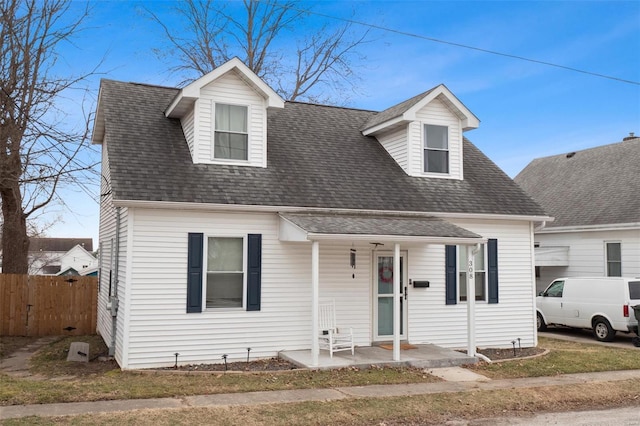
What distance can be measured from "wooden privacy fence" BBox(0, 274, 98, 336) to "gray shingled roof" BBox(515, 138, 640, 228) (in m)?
17.6

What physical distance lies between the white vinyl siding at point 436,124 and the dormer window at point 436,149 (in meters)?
0.11

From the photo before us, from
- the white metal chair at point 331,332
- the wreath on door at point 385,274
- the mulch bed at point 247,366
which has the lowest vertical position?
the mulch bed at point 247,366

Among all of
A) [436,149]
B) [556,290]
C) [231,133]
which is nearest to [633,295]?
[556,290]

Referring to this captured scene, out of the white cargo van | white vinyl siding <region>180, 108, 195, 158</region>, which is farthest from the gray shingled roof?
white vinyl siding <region>180, 108, 195, 158</region>

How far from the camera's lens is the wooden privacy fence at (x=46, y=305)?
16.0 metres

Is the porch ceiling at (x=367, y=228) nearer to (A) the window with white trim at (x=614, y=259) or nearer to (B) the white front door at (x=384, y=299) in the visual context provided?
(B) the white front door at (x=384, y=299)

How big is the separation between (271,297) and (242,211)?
1.95m

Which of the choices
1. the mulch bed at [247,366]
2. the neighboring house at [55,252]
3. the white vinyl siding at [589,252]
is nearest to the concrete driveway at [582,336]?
the white vinyl siding at [589,252]

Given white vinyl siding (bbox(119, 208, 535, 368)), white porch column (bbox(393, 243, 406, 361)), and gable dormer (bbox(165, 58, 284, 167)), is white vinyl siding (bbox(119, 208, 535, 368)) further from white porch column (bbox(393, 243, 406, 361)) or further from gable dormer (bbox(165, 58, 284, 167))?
gable dormer (bbox(165, 58, 284, 167))

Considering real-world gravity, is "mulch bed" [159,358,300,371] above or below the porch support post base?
below

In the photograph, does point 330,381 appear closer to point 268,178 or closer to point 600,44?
point 268,178

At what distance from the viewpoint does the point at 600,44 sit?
A: 16453mm

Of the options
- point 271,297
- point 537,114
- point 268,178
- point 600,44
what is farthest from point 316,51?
point 271,297

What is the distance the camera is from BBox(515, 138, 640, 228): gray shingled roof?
20516 mm
